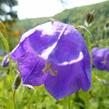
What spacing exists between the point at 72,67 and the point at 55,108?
959 millimetres

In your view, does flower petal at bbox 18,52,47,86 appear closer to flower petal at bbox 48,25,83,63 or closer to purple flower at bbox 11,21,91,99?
purple flower at bbox 11,21,91,99

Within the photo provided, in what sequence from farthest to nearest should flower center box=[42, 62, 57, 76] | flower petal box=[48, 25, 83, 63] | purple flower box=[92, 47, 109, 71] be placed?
purple flower box=[92, 47, 109, 71] < flower center box=[42, 62, 57, 76] < flower petal box=[48, 25, 83, 63]

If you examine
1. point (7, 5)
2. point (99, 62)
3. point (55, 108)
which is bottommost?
point (7, 5)

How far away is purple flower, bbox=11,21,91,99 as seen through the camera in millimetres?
1320

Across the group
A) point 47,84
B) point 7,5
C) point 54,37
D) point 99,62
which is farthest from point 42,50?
point 7,5

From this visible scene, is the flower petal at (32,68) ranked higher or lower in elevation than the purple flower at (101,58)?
higher

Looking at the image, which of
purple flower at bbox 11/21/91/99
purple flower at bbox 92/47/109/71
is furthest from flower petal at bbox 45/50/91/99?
purple flower at bbox 92/47/109/71

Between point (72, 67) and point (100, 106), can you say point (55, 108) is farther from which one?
point (72, 67)

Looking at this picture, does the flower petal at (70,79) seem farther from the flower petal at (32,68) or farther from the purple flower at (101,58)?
the purple flower at (101,58)

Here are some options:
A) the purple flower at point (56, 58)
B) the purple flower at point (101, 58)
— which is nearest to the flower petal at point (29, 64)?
the purple flower at point (56, 58)

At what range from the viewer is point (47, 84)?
1.48 meters

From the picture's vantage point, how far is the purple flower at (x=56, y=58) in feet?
4.33

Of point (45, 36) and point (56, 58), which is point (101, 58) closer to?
point (45, 36)

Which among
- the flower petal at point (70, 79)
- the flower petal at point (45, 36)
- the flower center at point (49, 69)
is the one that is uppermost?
the flower petal at point (45, 36)
